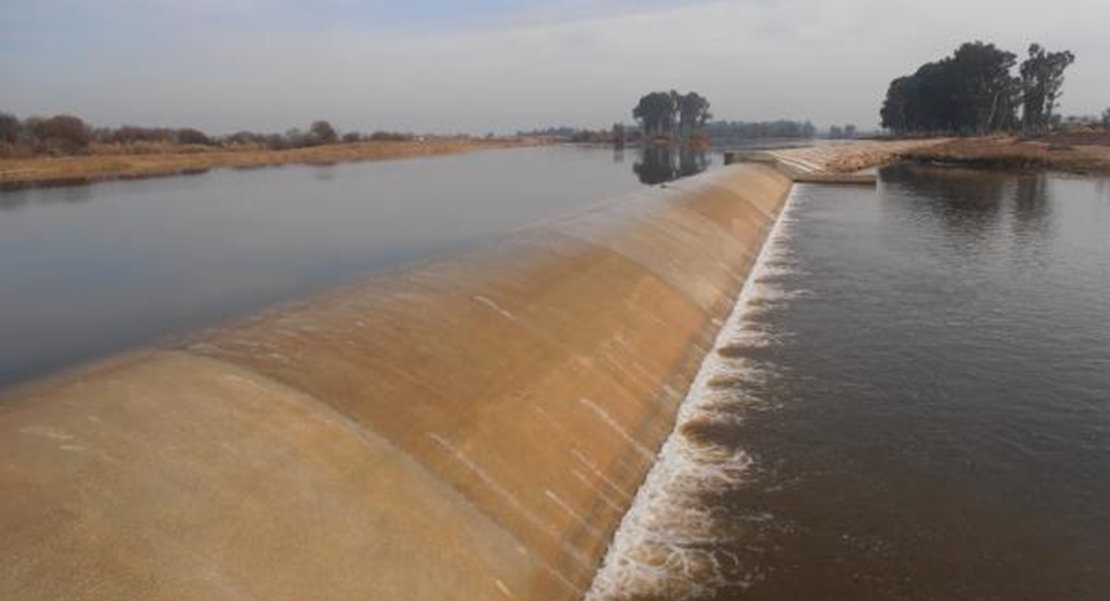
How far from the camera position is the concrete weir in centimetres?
527

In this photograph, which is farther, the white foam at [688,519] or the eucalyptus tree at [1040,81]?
the eucalyptus tree at [1040,81]

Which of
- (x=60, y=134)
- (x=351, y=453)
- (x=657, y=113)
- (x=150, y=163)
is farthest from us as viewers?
(x=657, y=113)

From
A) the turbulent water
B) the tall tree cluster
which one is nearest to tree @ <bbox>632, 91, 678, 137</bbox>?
the tall tree cluster

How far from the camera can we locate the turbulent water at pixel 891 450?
7.50 m

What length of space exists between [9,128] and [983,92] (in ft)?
292

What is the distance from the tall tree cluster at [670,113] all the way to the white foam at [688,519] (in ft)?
528

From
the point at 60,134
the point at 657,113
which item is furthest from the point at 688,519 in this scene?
the point at 657,113

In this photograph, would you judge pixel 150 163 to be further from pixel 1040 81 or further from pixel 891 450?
pixel 1040 81

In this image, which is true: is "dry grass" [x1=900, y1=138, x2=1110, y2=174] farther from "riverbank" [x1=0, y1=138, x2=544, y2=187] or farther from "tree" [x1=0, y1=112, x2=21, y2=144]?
"tree" [x1=0, y1=112, x2=21, y2=144]

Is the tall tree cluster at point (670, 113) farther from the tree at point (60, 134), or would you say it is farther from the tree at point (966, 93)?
the tree at point (60, 134)

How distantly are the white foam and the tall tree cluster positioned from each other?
16104 centimetres

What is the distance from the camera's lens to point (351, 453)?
6855 mm

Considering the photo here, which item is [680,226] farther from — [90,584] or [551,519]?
[90,584]

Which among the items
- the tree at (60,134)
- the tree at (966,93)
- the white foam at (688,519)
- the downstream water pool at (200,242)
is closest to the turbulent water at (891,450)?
the white foam at (688,519)
